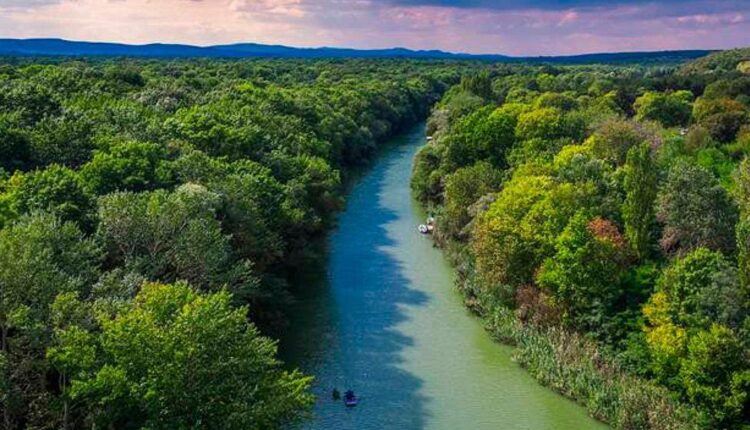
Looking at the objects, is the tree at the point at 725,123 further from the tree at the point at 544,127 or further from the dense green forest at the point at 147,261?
the dense green forest at the point at 147,261

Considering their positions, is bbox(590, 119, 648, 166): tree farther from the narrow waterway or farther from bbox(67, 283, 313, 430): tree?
bbox(67, 283, 313, 430): tree

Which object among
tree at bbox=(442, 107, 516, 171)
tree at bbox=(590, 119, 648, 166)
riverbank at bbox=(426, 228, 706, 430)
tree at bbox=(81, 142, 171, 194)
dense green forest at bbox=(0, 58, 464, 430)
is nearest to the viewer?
dense green forest at bbox=(0, 58, 464, 430)

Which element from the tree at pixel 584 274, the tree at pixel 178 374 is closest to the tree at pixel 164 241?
the tree at pixel 178 374

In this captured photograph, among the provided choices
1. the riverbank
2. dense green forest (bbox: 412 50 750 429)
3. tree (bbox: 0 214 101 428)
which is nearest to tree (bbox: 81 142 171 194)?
tree (bbox: 0 214 101 428)

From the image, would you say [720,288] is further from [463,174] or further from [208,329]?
[463,174]

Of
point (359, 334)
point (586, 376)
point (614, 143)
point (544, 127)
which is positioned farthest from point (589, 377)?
point (544, 127)

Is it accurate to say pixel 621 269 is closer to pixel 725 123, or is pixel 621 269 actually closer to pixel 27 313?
pixel 27 313
